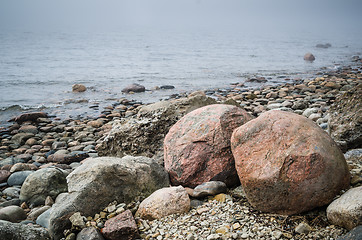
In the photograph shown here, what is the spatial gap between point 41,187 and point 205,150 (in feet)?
8.64

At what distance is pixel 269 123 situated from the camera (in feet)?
10.3

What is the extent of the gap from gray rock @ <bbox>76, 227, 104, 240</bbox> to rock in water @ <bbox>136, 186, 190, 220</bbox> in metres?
0.52

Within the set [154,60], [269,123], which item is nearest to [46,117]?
[269,123]

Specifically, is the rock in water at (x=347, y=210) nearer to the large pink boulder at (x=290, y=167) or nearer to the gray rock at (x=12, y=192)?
the large pink boulder at (x=290, y=167)

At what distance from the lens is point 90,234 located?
2889 millimetres

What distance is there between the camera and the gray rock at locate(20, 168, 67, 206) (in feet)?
14.3

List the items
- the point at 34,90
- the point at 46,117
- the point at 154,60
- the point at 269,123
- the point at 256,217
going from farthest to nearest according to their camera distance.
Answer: the point at 154,60 → the point at 34,90 → the point at 46,117 → the point at 269,123 → the point at 256,217

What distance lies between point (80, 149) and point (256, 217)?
16.1 ft

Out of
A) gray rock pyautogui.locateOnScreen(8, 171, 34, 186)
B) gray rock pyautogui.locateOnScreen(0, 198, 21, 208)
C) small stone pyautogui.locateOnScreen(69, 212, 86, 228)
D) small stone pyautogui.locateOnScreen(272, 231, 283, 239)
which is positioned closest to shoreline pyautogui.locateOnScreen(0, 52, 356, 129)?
gray rock pyautogui.locateOnScreen(8, 171, 34, 186)

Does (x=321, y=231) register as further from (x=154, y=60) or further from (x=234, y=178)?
(x=154, y=60)

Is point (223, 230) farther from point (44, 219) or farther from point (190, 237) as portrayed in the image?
point (44, 219)

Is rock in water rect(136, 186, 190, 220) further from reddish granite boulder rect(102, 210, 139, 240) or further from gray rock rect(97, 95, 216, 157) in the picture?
gray rock rect(97, 95, 216, 157)

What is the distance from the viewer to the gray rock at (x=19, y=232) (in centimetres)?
258

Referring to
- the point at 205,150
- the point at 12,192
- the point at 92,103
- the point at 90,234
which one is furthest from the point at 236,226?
the point at 92,103
